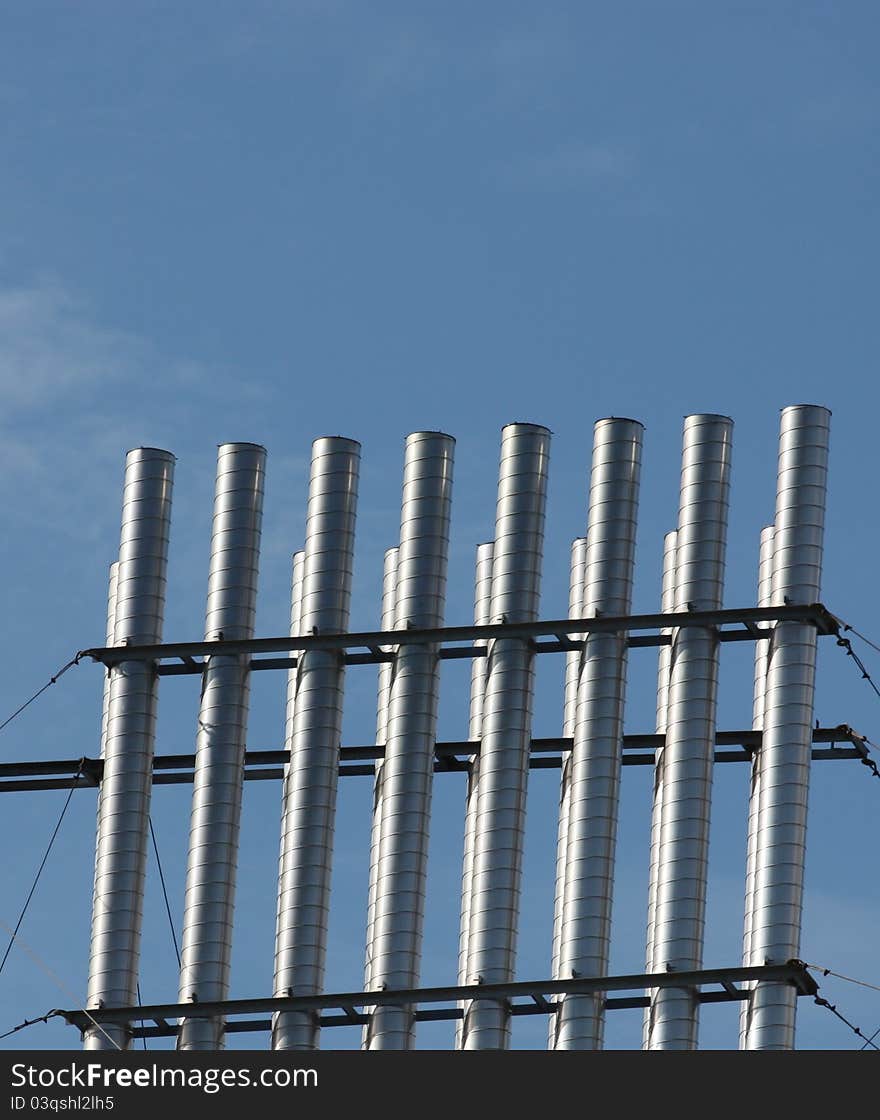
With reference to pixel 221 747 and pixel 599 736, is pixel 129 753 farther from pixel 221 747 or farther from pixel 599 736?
pixel 599 736

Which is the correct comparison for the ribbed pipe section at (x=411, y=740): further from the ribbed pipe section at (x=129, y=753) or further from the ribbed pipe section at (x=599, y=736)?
the ribbed pipe section at (x=129, y=753)

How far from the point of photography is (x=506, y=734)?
57625 mm

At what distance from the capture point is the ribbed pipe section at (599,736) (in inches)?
2216

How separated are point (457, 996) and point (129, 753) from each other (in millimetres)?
7013

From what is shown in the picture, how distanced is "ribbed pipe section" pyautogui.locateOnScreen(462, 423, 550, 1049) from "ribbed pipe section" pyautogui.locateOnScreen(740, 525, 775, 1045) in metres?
3.65

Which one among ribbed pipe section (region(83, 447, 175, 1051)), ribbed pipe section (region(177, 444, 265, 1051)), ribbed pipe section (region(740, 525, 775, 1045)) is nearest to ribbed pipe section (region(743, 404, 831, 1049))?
ribbed pipe section (region(740, 525, 775, 1045))

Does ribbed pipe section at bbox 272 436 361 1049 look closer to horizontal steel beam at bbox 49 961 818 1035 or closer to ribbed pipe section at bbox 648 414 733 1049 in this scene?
horizontal steel beam at bbox 49 961 818 1035

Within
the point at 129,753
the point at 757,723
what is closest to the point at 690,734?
the point at 757,723

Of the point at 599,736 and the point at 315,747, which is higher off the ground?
the point at 599,736

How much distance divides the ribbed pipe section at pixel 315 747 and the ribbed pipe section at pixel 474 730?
7.31ft

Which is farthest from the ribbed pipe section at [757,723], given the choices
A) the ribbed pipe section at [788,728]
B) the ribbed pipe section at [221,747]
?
the ribbed pipe section at [221,747]

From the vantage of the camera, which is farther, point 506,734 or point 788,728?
point 506,734
